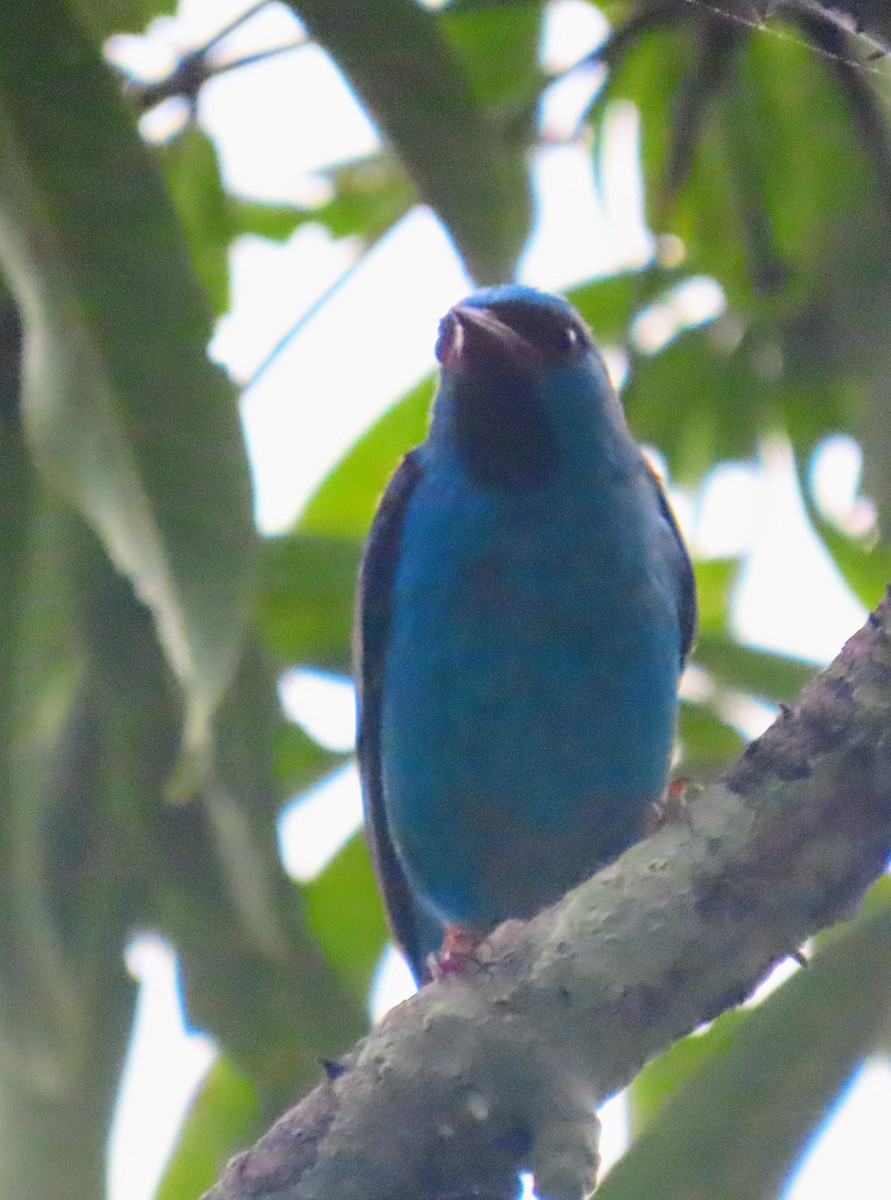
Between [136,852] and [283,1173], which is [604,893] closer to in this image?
[283,1173]

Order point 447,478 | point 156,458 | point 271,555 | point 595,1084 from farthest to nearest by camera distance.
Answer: point 447,478 < point 271,555 < point 156,458 < point 595,1084

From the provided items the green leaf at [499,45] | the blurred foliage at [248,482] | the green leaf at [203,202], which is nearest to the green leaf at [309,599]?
the blurred foliage at [248,482]

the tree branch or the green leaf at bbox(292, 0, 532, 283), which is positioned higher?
the green leaf at bbox(292, 0, 532, 283)

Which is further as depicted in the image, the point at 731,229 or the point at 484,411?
the point at 731,229

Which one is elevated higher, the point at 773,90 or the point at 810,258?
the point at 773,90

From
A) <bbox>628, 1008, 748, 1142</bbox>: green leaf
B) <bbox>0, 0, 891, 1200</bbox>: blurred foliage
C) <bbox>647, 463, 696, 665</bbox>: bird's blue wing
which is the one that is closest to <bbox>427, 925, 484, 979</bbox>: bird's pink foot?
<bbox>0, 0, 891, 1200</bbox>: blurred foliage

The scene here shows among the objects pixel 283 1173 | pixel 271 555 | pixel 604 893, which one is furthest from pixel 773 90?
pixel 283 1173

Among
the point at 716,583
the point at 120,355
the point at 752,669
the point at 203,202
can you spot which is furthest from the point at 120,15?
the point at 716,583

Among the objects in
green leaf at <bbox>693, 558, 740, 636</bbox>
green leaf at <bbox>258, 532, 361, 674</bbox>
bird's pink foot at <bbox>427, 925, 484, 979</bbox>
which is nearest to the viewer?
bird's pink foot at <bbox>427, 925, 484, 979</bbox>

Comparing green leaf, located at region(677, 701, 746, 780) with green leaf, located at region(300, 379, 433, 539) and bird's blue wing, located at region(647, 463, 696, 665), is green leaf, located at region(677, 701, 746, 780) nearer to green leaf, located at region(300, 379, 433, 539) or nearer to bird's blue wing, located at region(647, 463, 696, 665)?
bird's blue wing, located at region(647, 463, 696, 665)
